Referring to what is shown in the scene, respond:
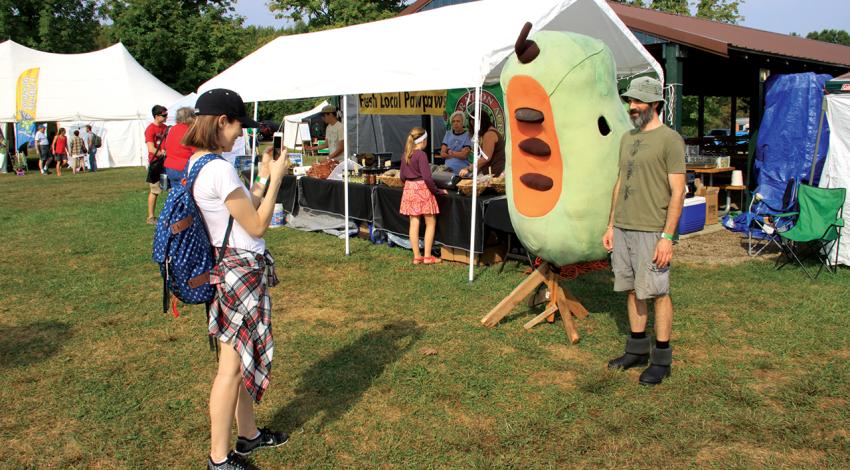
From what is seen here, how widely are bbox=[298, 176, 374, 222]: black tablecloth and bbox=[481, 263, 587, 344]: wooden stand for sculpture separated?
12.4 ft

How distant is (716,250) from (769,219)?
0.76m

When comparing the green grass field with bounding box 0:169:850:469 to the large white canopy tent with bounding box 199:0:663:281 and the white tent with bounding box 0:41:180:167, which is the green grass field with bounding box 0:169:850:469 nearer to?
the large white canopy tent with bounding box 199:0:663:281

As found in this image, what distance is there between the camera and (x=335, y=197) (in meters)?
9.47

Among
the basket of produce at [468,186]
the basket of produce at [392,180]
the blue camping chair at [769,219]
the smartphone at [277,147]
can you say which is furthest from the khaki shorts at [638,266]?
the basket of produce at [392,180]

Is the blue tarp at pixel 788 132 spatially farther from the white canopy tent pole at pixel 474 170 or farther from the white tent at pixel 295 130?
the white tent at pixel 295 130

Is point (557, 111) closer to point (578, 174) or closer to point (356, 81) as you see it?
point (578, 174)

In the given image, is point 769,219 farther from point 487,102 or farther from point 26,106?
point 26,106

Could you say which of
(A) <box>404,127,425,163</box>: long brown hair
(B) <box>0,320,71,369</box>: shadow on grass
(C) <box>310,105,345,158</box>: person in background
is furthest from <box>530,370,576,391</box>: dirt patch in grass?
(C) <box>310,105,345,158</box>: person in background

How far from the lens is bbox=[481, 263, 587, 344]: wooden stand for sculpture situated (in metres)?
5.11

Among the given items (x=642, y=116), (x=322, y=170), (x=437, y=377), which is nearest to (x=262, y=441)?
(x=437, y=377)

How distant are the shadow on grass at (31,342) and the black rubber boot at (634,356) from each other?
4089mm

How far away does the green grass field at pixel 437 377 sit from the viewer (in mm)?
3541

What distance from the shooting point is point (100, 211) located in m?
12.5

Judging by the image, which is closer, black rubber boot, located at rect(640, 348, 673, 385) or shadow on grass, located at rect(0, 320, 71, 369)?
black rubber boot, located at rect(640, 348, 673, 385)
